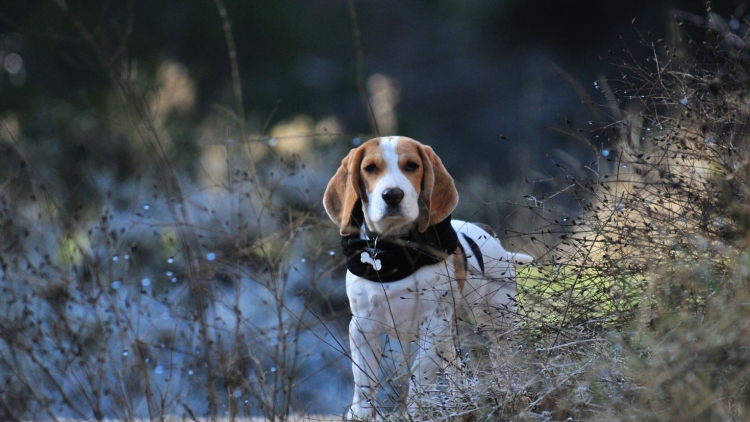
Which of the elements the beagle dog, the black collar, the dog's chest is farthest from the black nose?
the dog's chest

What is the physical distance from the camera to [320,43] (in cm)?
1376

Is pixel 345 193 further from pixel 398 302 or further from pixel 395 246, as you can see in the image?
pixel 398 302

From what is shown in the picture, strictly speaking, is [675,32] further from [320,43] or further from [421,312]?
[320,43]

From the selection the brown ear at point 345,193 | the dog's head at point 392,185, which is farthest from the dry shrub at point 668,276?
the brown ear at point 345,193

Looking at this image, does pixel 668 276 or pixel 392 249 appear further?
pixel 392 249

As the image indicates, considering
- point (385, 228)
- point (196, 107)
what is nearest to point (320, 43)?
point (196, 107)

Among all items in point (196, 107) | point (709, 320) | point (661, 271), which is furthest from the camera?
point (196, 107)

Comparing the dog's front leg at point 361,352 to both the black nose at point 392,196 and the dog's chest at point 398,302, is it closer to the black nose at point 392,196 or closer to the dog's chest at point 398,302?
the dog's chest at point 398,302

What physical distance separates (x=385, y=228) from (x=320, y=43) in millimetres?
10090

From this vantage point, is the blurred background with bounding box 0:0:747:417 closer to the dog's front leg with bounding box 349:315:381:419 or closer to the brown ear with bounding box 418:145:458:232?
the dog's front leg with bounding box 349:315:381:419

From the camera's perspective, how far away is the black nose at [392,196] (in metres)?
3.80

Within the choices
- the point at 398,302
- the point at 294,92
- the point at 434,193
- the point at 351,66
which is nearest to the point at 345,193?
the point at 434,193

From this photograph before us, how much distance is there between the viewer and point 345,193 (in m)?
4.09

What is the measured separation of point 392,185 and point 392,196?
0.17ft
